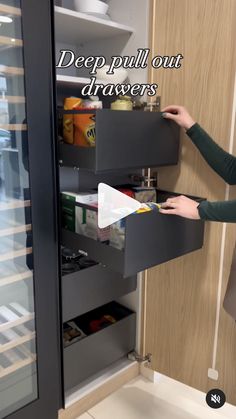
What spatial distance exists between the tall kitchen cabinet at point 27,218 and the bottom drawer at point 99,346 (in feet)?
0.31

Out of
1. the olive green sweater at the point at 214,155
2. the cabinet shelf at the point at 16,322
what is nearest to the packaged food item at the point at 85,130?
the olive green sweater at the point at 214,155

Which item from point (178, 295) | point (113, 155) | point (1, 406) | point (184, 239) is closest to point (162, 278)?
point (178, 295)

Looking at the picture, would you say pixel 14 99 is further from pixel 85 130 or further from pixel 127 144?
pixel 127 144

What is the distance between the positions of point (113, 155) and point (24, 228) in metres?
0.36

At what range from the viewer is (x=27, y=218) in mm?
1165

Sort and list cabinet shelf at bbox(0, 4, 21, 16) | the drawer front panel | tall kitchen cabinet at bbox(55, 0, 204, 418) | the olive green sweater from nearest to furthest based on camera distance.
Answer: cabinet shelf at bbox(0, 4, 21, 16) → tall kitchen cabinet at bbox(55, 0, 204, 418) → the olive green sweater → the drawer front panel

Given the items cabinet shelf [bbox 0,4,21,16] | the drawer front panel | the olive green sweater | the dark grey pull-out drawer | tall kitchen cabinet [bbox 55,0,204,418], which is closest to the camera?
cabinet shelf [bbox 0,4,21,16]

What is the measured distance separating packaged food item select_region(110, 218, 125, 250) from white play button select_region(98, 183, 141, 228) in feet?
0.05

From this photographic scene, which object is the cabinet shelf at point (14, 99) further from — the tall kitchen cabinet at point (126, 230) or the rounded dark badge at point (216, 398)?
the rounded dark badge at point (216, 398)

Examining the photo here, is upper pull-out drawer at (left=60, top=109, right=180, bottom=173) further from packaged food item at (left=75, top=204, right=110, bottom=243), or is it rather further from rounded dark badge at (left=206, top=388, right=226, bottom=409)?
Result: rounded dark badge at (left=206, top=388, right=226, bottom=409)

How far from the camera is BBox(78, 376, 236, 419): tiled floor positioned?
148cm

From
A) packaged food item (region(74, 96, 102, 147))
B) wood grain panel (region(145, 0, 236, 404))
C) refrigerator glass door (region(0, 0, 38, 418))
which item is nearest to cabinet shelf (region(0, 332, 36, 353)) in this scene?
refrigerator glass door (region(0, 0, 38, 418))

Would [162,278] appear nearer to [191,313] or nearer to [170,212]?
[191,313]

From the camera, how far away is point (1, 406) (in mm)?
1255
